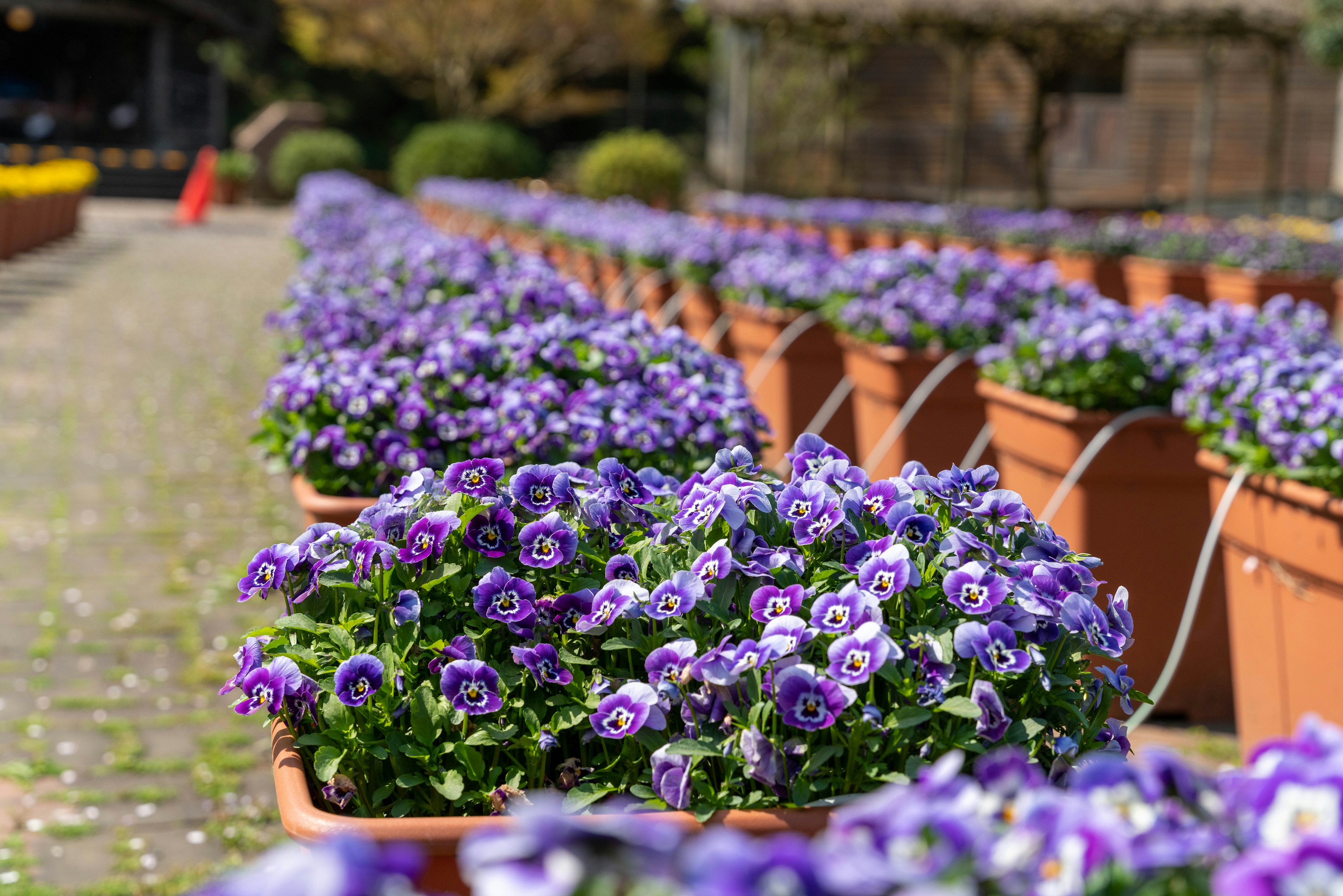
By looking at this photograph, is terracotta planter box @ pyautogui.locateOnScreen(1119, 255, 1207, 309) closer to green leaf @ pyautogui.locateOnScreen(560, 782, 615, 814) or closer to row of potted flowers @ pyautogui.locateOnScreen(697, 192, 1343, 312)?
row of potted flowers @ pyautogui.locateOnScreen(697, 192, 1343, 312)

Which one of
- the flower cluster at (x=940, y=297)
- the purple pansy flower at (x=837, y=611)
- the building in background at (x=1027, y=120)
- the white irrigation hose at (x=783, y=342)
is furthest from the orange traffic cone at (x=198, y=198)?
the purple pansy flower at (x=837, y=611)

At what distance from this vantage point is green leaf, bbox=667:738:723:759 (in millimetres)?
1626

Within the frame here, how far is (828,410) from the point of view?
5.87m

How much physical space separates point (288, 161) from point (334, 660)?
29.3 meters

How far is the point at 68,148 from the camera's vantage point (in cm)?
3284

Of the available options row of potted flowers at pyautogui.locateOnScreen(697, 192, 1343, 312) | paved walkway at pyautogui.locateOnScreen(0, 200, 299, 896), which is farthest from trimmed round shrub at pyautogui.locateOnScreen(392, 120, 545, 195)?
paved walkway at pyautogui.locateOnScreen(0, 200, 299, 896)

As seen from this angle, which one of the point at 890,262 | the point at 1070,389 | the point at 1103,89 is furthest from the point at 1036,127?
the point at 1070,389

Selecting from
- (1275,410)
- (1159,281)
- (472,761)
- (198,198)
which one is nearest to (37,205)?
(198,198)

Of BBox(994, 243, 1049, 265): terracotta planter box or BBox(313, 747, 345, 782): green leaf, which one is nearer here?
BBox(313, 747, 345, 782): green leaf

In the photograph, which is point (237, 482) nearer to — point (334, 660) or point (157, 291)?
point (334, 660)

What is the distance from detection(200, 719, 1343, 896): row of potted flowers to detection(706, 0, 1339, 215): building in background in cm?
1975

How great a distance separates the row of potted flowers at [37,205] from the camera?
50.4ft

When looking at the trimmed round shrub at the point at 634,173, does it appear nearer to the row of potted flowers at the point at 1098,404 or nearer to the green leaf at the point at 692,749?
the row of potted flowers at the point at 1098,404

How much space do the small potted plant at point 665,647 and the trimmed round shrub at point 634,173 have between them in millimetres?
16335
